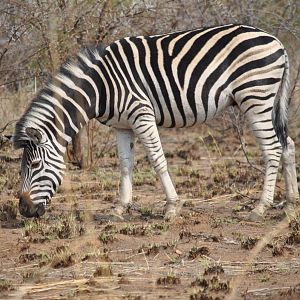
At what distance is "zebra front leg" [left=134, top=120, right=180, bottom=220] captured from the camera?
27.6 feet

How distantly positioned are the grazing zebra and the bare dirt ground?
409 millimetres

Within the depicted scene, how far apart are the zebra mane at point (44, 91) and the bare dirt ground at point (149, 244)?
2.73ft

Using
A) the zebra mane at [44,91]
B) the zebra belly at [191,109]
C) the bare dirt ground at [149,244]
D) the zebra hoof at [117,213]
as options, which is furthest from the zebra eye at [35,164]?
the zebra belly at [191,109]

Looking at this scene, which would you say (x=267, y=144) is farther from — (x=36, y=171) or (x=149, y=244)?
(x=36, y=171)

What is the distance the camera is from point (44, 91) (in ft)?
27.8

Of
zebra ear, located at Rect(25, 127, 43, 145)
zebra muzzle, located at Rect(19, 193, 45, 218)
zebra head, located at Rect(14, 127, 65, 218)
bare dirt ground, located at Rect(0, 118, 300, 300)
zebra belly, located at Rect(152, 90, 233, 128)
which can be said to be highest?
zebra belly, located at Rect(152, 90, 233, 128)

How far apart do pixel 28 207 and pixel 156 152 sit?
141 centimetres

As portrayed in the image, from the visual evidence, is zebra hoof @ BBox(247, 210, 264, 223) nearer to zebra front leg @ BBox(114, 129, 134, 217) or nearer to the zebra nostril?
zebra front leg @ BBox(114, 129, 134, 217)

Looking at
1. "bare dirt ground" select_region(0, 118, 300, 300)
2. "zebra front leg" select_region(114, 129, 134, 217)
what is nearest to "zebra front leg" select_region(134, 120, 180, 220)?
"bare dirt ground" select_region(0, 118, 300, 300)

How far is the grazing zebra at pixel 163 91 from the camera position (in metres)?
8.42

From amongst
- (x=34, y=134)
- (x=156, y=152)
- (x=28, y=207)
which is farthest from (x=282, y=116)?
(x=28, y=207)

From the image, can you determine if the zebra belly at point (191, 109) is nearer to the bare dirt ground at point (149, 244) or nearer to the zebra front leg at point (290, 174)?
the zebra front leg at point (290, 174)

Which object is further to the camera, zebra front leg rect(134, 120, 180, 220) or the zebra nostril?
zebra front leg rect(134, 120, 180, 220)

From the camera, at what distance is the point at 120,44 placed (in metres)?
8.80
